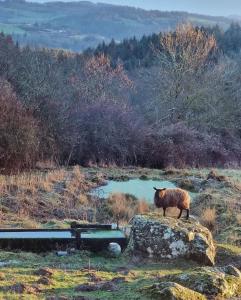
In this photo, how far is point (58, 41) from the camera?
187500 mm

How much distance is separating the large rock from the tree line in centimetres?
1308

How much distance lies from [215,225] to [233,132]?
31.0m

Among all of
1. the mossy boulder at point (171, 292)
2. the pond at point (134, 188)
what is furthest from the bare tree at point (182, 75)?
the mossy boulder at point (171, 292)

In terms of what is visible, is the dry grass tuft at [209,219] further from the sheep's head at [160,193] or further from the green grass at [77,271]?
the green grass at [77,271]

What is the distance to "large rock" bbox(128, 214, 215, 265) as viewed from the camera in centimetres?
1037

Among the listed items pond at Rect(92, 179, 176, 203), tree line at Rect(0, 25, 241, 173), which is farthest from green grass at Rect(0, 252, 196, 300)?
tree line at Rect(0, 25, 241, 173)

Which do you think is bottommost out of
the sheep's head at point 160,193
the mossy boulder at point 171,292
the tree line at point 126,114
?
the tree line at point 126,114

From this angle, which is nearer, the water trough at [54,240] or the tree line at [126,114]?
the water trough at [54,240]

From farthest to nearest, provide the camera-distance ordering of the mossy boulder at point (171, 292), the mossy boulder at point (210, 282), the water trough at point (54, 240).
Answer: the water trough at point (54, 240), the mossy boulder at point (210, 282), the mossy boulder at point (171, 292)

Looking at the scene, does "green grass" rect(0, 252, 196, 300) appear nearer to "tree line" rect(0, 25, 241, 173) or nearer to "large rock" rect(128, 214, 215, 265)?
"large rock" rect(128, 214, 215, 265)

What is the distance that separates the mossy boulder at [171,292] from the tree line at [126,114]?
1640 centimetres

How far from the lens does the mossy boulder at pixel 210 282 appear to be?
732cm

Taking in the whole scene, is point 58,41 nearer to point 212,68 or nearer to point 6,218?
point 212,68

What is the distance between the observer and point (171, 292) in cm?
676
